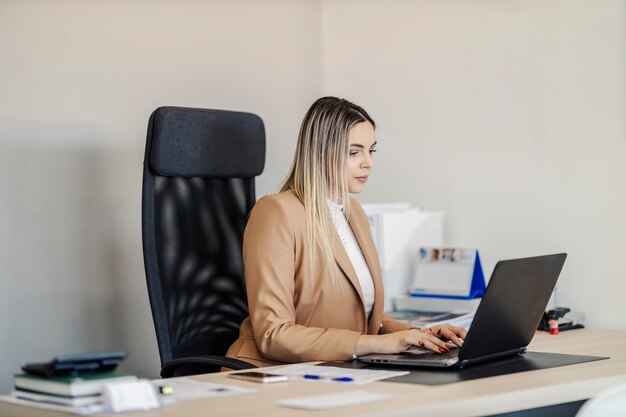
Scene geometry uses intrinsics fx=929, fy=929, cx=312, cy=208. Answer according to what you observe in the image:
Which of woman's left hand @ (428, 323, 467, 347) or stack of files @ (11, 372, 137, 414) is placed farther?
woman's left hand @ (428, 323, 467, 347)

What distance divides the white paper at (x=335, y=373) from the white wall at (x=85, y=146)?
51.7 inches

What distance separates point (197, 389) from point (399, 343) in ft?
1.91

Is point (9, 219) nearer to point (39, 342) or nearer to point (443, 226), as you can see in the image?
point (39, 342)

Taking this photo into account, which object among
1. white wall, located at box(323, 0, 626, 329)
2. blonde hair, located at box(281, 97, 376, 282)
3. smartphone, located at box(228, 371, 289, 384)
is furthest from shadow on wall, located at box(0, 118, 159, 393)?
smartphone, located at box(228, 371, 289, 384)

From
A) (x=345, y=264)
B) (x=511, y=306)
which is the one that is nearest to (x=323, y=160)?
(x=345, y=264)

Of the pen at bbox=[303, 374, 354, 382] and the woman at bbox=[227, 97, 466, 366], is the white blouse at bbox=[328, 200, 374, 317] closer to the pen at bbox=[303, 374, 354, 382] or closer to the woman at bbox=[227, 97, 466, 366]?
the woman at bbox=[227, 97, 466, 366]

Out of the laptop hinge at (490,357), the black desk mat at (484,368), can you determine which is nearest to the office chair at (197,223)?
the black desk mat at (484,368)

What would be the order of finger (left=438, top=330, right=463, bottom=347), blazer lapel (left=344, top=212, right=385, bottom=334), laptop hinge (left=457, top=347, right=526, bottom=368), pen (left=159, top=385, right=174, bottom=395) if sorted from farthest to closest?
blazer lapel (left=344, top=212, right=385, bottom=334), finger (left=438, top=330, right=463, bottom=347), laptop hinge (left=457, top=347, right=526, bottom=368), pen (left=159, top=385, right=174, bottom=395)

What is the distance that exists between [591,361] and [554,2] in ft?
4.70

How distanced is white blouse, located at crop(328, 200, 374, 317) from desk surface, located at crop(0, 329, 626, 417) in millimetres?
718

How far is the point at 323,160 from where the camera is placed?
264 cm

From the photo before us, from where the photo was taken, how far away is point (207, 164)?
111 inches

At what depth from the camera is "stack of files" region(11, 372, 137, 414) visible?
5.44 ft

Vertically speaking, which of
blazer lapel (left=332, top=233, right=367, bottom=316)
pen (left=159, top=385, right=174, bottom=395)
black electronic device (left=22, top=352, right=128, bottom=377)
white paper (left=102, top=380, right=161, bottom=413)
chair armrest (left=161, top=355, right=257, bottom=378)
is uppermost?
blazer lapel (left=332, top=233, right=367, bottom=316)
